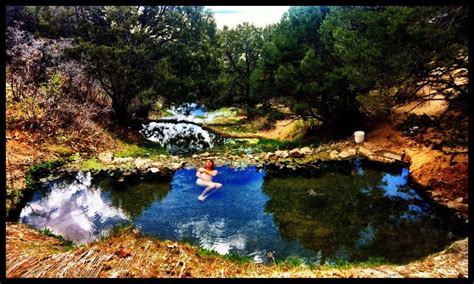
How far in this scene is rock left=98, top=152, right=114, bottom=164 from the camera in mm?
12350

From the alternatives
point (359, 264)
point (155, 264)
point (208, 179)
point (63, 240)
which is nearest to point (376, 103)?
point (208, 179)

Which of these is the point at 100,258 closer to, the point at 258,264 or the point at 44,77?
the point at 258,264

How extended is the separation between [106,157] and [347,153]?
8.57m

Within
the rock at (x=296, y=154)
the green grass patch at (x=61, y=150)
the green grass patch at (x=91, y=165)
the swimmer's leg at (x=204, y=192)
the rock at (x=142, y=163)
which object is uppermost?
the green grass patch at (x=61, y=150)

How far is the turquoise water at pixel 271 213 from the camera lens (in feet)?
23.9

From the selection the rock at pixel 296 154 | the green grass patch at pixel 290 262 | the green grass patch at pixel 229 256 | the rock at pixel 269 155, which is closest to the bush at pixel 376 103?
the rock at pixel 296 154

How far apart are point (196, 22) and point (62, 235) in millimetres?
14241

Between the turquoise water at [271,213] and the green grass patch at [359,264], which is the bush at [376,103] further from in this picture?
the green grass patch at [359,264]

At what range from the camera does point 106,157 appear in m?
12.6

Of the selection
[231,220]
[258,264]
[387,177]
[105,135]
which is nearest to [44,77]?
[105,135]

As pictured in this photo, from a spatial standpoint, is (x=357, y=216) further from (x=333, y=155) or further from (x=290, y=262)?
(x=333, y=155)

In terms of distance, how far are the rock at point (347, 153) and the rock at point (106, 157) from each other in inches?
319

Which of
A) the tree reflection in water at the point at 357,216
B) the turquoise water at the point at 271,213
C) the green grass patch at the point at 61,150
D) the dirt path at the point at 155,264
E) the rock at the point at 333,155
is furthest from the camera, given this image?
the rock at the point at 333,155

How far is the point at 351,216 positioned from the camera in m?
8.42
